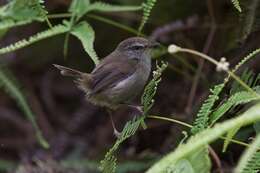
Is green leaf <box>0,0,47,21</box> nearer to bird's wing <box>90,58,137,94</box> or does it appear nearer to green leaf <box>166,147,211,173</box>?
bird's wing <box>90,58,137,94</box>

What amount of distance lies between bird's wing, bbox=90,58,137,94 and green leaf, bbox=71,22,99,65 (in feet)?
0.64

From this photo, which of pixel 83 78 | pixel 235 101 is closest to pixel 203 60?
pixel 83 78

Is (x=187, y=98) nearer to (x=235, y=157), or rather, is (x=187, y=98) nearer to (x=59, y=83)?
(x=235, y=157)

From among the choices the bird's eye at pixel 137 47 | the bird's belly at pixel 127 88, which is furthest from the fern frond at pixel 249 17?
the bird's eye at pixel 137 47

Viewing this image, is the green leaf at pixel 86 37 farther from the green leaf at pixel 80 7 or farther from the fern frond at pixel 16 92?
the fern frond at pixel 16 92

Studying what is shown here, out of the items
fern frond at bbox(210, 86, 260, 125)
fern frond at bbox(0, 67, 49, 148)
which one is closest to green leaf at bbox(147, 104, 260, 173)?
fern frond at bbox(210, 86, 260, 125)

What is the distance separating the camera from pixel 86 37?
8.63ft

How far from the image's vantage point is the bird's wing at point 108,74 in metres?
2.80

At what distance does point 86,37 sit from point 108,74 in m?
0.26

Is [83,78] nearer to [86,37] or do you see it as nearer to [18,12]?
[86,37]

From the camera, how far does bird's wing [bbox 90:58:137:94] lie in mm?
2797

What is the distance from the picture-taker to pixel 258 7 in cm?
247

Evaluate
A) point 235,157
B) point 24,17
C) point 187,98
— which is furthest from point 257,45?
point 24,17

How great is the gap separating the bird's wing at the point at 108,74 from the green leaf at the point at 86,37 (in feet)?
0.64
